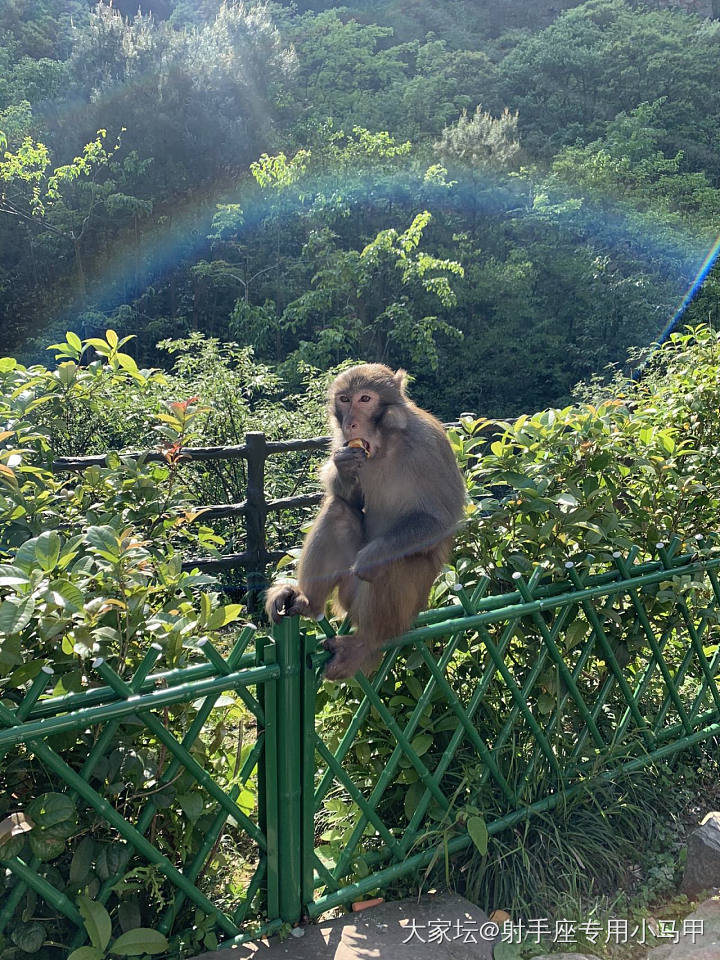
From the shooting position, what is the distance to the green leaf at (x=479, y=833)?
2.93 metres

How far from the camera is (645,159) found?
29734 millimetres

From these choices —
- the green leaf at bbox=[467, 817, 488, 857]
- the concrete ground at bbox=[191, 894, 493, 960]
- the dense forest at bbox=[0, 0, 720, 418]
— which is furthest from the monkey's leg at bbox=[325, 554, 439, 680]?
the dense forest at bbox=[0, 0, 720, 418]

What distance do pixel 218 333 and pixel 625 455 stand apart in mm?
23689

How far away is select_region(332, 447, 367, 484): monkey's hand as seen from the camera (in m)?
3.14

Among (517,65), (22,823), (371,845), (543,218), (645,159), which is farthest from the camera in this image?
(517,65)

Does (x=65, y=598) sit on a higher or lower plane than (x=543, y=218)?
lower

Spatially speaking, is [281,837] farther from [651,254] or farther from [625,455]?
[651,254]

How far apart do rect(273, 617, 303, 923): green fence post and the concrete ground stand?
11 cm

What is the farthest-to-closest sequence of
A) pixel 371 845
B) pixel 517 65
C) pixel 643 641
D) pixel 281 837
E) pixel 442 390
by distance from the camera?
pixel 517 65 < pixel 442 390 < pixel 643 641 < pixel 371 845 < pixel 281 837

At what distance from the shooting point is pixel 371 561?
2990mm

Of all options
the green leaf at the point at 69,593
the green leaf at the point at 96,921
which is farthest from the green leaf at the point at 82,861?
the green leaf at the point at 69,593

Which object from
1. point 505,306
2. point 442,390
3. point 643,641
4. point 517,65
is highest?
point 517,65

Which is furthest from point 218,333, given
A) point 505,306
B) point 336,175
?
point 505,306

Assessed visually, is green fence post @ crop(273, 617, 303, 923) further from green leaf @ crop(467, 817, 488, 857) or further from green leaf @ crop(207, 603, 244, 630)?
green leaf @ crop(467, 817, 488, 857)
